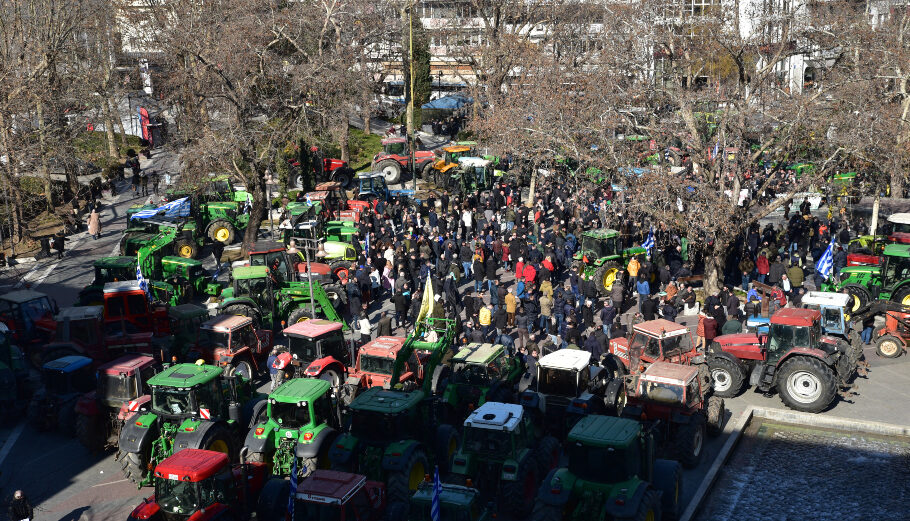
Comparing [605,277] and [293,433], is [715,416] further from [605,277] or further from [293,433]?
[605,277]

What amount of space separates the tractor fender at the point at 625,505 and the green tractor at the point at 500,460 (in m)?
1.82

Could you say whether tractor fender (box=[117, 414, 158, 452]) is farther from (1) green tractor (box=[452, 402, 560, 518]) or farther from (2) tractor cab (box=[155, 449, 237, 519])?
(1) green tractor (box=[452, 402, 560, 518])

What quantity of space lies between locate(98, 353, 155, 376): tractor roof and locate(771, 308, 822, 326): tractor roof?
12.3 metres

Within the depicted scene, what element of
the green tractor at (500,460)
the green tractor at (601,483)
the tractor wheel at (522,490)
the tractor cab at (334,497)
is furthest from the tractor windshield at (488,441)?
the tractor cab at (334,497)

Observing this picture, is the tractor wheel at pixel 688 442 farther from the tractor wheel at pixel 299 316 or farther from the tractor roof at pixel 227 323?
the tractor wheel at pixel 299 316

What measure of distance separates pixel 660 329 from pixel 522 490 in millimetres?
5707

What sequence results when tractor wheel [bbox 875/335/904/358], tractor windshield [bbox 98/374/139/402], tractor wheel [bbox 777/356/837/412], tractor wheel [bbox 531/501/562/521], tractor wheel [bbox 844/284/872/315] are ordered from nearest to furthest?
tractor wheel [bbox 531/501/562/521], tractor windshield [bbox 98/374/139/402], tractor wheel [bbox 777/356/837/412], tractor wheel [bbox 875/335/904/358], tractor wheel [bbox 844/284/872/315]

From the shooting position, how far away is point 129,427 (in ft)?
50.9

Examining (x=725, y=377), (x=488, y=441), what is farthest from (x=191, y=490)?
(x=725, y=377)

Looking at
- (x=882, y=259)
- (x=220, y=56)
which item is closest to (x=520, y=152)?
(x=220, y=56)

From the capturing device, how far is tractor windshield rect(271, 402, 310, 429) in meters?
14.9

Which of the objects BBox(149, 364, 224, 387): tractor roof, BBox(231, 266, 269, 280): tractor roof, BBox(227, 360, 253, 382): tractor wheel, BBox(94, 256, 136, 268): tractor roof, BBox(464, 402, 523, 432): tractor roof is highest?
BBox(94, 256, 136, 268): tractor roof

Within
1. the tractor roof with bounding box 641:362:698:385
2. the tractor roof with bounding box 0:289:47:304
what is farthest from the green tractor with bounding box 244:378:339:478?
the tractor roof with bounding box 0:289:47:304

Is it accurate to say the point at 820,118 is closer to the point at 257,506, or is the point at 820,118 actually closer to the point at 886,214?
the point at 886,214
